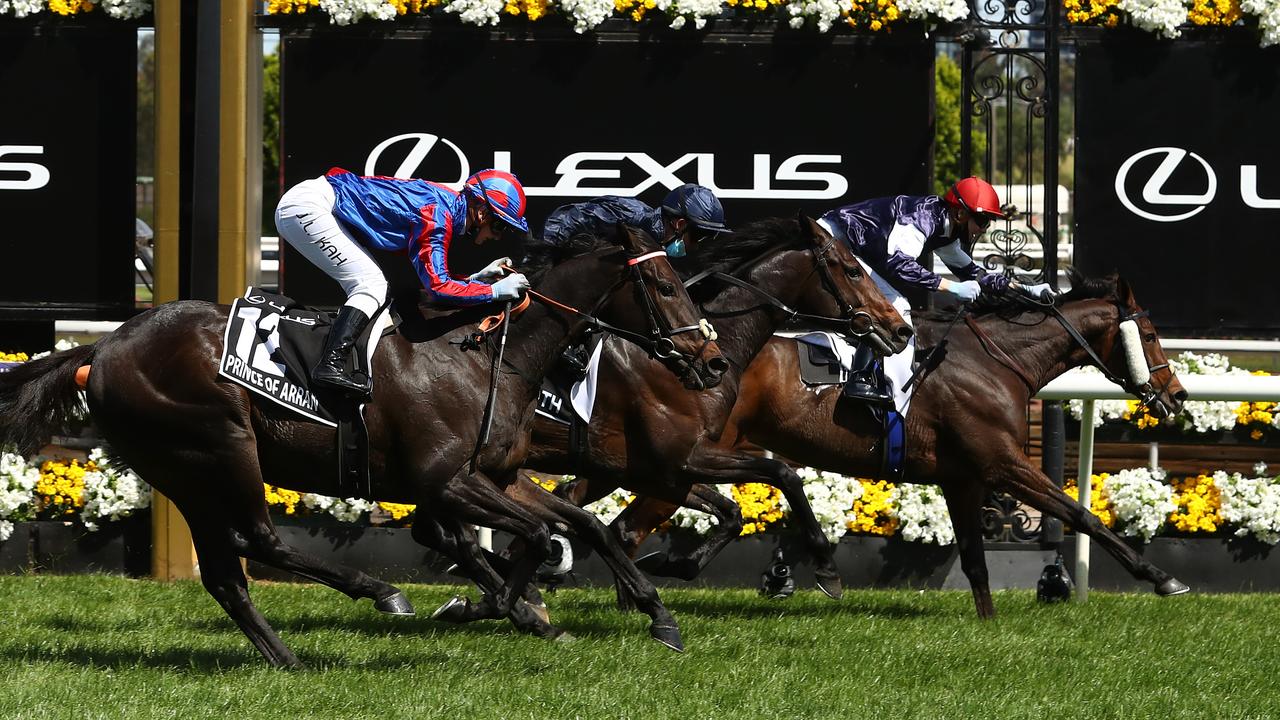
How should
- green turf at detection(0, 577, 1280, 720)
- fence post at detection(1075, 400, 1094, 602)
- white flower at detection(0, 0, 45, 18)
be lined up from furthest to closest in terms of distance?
white flower at detection(0, 0, 45, 18)
fence post at detection(1075, 400, 1094, 602)
green turf at detection(0, 577, 1280, 720)

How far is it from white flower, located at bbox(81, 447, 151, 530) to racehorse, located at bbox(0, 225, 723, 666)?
2.15 m

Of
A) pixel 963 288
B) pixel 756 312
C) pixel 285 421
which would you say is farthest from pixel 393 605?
pixel 963 288

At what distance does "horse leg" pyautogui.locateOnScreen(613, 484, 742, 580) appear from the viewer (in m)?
6.46

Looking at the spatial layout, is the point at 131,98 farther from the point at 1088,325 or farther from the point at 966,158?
the point at 1088,325

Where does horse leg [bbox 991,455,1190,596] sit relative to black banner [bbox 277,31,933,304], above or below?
below

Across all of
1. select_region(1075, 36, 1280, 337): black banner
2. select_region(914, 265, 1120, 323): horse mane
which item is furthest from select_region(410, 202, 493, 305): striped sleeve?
select_region(1075, 36, 1280, 337): black banner

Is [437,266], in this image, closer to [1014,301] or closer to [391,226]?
[391,226]

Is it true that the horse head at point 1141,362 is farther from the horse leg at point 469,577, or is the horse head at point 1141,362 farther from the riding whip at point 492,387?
the riding whip at point 492,387

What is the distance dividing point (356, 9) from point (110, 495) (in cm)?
251

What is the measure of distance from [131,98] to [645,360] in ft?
9.71

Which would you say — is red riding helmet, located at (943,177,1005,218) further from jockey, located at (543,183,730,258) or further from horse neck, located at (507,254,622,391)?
horse neck, located at (507,254,622,391)

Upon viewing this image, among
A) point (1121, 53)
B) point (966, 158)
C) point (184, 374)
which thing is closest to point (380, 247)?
point (184, 374)

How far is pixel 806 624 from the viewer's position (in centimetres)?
630

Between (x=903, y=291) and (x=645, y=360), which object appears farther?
(x=903, y=291)
